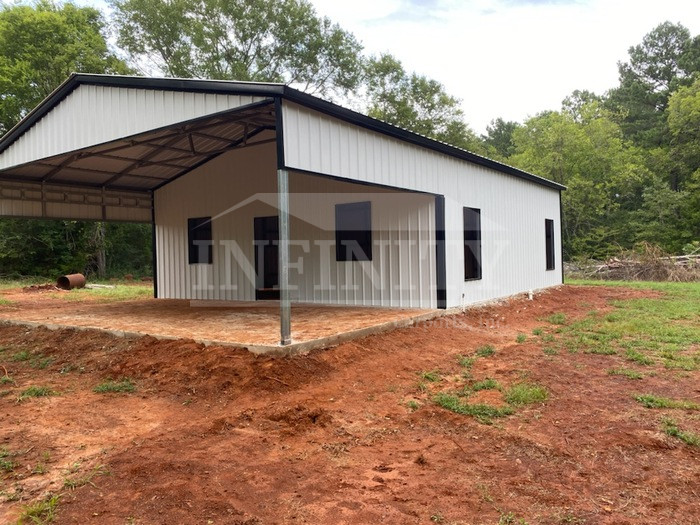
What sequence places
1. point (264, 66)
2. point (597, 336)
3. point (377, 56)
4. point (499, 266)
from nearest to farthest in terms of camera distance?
point (597, 336)
point (499, 266)
point (264, 66)
point (377, 56)

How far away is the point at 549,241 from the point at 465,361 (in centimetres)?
1035

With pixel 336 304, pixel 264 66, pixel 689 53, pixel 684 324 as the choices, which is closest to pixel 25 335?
pixel 336 304

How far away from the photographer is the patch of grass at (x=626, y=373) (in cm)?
501

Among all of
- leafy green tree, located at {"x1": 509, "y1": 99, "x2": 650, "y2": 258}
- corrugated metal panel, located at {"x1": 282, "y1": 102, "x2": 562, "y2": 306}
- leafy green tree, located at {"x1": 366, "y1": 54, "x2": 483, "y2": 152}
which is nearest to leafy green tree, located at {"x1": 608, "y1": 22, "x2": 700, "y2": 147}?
leafy green tree, located at {"x1": 509, "y1": 99, "x2": 650, "y2": 258}

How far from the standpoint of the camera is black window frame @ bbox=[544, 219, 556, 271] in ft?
47.7

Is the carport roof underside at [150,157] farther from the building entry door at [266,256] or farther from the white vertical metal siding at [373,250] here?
the building entry door at [266,256]

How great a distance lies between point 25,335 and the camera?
7.49 meters

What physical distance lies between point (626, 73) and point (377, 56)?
806 inches

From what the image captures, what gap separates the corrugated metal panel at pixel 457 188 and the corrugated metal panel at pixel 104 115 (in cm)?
92

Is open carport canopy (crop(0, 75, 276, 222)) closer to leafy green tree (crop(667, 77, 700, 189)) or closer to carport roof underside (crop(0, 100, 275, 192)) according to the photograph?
carport roof underside (crop(0, 100, 275, 192))

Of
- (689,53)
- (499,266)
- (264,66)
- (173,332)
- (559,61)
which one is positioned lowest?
(173,332)

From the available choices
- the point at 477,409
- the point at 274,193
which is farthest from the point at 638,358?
the point at 274,193

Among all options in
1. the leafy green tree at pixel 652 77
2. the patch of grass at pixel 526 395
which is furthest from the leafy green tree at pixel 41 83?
the leafy green tree at pixel 652 77

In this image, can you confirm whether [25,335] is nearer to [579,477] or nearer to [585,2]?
[579,477]
